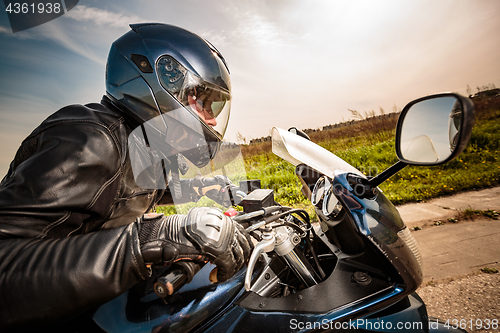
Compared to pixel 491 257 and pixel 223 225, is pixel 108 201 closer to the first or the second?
pixel 223 225

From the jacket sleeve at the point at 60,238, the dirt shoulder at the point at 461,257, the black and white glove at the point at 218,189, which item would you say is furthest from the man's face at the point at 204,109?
the dirt shoulder at the point at 461,257

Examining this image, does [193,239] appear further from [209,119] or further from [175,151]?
[209,119]

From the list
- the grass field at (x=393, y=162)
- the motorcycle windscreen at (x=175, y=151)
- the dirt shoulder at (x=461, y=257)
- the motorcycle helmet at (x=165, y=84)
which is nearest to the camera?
the motorcycle windscreen at (x=175, y=151)

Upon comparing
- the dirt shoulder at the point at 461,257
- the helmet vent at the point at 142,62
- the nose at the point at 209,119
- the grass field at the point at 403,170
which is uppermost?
the helmet vent at the point at 142,62

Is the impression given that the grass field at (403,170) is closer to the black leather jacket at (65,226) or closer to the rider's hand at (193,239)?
the black leather jacket at (65,226)

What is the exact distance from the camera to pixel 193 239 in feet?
2.93

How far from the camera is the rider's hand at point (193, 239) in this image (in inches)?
34.5

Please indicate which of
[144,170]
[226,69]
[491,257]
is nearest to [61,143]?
[144,170]

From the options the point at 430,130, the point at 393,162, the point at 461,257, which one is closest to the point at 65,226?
the point at 430,130

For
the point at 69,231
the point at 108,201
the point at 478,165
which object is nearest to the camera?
the point at 69,231

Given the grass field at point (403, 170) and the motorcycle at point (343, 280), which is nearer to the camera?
the motorcycle at point (343, 280)

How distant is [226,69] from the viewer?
2.00 m

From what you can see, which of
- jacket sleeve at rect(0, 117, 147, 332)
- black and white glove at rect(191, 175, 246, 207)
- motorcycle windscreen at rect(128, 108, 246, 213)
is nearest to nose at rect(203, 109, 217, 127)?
motorcycle windscreen at rect(128, 108, 246, 213)

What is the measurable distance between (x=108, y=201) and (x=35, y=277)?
1.76ft
